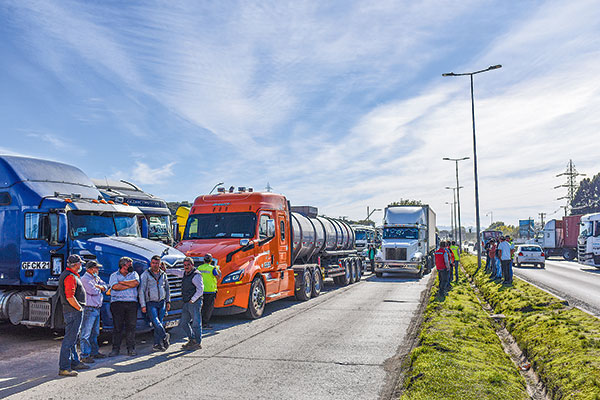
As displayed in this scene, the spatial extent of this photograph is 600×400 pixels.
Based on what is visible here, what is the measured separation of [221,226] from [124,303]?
5.22m

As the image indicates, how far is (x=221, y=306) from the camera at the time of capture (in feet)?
40.9

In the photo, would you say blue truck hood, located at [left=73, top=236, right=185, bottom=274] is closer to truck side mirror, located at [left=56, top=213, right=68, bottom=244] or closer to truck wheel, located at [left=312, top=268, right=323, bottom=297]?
truck side mirror, located at [left=56, top=213, right=68, bottom=244]

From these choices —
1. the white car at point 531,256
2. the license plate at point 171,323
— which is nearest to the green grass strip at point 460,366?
the license plate at point 171,323

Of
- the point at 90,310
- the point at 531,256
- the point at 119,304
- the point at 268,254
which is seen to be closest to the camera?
the point at 90,310

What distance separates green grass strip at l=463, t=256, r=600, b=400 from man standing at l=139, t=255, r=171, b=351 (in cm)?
670

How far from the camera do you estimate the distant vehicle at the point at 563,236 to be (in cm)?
4599

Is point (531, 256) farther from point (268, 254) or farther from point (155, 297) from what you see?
point (155, 297)

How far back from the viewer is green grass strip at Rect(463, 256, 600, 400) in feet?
21.3

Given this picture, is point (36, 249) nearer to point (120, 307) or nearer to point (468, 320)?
point (120, 307)

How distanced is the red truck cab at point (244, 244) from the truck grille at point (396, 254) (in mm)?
12284

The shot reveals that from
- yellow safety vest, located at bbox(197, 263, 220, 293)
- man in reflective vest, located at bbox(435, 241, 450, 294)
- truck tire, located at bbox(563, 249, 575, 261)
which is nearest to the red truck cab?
yellow safety vest, located at bbox(197, 263, 220, 293)

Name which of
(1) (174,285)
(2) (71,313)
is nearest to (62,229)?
(1) (174,285)

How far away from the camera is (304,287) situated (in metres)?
17.2

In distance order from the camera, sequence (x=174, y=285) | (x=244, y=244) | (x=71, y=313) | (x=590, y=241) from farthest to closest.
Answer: (x=590, y=241) → (x=244, y=244) → (x=174, y=285) → (x=71, y=313)
